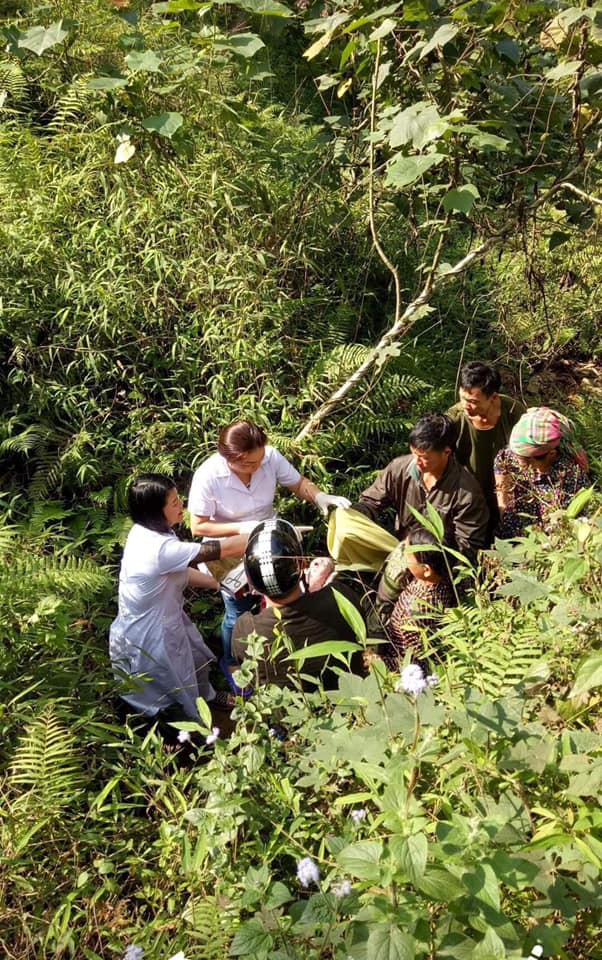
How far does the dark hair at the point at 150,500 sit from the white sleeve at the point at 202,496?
1.39 ft

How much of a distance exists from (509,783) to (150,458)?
11.9 ft

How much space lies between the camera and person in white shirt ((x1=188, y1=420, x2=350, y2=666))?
364 centimetres

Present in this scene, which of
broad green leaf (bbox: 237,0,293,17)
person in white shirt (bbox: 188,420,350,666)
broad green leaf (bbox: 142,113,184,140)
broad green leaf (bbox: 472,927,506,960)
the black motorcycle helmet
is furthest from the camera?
person in white shirt (bbox: 188,420,350,666)

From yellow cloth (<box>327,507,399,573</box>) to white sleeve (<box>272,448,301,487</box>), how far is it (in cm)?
42

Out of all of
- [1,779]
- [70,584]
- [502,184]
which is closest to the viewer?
[1,779]

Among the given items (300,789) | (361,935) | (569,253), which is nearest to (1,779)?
(300,789)

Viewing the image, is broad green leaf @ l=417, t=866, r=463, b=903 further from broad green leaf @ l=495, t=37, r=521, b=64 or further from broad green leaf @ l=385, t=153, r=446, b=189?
broad green leaf @ l=495, t=37, r=521, b=64

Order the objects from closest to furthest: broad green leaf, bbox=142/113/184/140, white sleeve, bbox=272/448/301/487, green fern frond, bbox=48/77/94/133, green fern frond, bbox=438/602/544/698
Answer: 1. green fern frond, bbox=438/602/544/698
2. broad green leaf, bbox=142/113/184/140
3. white sleeve, bbox=272/448/301/487
4. green fern frond, bbox=48/77/94/133

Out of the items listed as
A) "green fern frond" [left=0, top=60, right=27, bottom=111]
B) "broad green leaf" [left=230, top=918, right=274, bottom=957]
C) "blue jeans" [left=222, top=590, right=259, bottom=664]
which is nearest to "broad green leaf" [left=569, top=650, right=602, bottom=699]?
"broad green leaf" [left=230, top=918, right=274, bottom=957]

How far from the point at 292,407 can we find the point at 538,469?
6.60 feet

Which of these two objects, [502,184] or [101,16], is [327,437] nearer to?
[502,184]

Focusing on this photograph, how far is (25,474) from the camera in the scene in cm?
488

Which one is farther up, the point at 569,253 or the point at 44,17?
the point at 44,17

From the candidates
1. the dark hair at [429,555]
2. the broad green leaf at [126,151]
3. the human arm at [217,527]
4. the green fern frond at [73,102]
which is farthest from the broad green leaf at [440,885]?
the green fern frond at [73,102]
